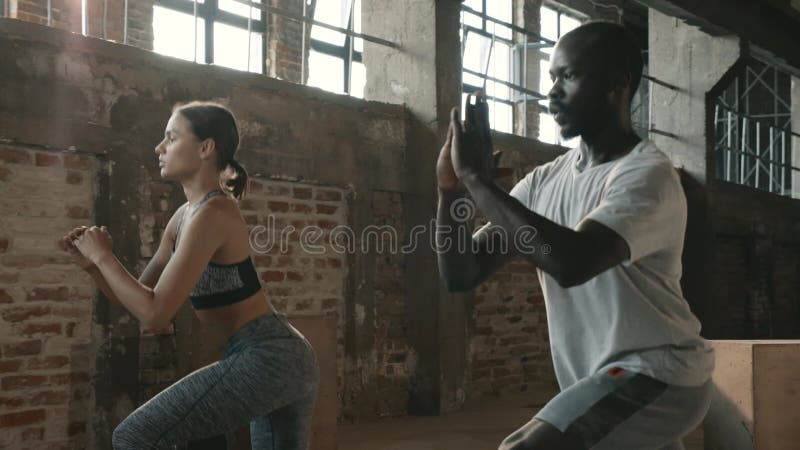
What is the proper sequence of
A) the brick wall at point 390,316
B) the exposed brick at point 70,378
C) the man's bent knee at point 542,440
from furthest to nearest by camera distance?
the brick wall at point 390,316
the exposed brick at point 70,378
the man's bent knee at point 542,440

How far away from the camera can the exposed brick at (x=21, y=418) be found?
415 cm

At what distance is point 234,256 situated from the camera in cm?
262

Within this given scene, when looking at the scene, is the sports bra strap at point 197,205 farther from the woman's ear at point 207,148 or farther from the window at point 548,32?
the window at point 548,32

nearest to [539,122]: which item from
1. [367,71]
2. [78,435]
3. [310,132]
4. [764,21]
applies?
[764,21]

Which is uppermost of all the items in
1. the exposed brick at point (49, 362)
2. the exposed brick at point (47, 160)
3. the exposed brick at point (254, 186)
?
the exposed brick at point (47, 160)

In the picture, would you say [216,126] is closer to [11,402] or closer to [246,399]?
[246,399]

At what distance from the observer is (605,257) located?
1.74 m

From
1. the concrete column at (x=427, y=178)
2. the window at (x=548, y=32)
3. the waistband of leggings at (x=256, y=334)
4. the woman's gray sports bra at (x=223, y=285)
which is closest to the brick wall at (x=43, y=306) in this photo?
the woman's gray sports bra at (x=223, y=285)

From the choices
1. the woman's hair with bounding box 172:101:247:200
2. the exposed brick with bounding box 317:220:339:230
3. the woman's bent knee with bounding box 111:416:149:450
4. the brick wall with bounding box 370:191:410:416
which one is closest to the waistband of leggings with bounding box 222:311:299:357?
the woman's bent knee with bounding box 111:416:149:450

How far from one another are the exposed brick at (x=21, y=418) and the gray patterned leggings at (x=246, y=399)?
2.05 meters

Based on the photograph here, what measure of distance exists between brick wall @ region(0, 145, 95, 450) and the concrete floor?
5.13 ft

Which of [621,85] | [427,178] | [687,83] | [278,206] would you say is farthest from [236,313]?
[687,83]

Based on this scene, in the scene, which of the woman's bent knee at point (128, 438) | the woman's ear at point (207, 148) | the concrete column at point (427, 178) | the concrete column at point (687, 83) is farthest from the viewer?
the concrete column at point (687, 83)

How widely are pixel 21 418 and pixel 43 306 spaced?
0.53 metres
